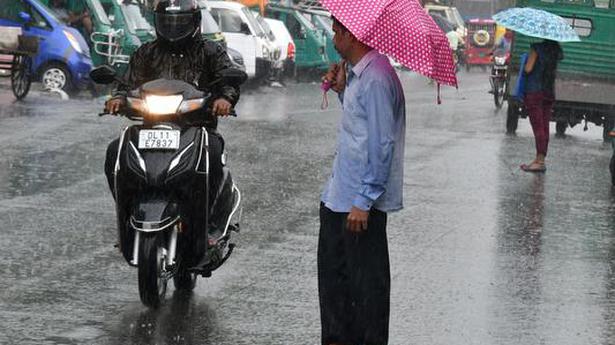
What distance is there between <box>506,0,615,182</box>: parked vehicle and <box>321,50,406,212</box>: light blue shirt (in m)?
16.4

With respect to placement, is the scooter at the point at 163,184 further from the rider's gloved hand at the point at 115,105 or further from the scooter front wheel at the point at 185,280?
the scooter front wheel at the point at 185,280

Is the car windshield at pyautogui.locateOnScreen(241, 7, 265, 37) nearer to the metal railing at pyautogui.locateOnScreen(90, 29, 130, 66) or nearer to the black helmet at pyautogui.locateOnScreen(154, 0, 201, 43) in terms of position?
the metal railing at pyautogui.locateOnScreen(90, 29, 130, 66)

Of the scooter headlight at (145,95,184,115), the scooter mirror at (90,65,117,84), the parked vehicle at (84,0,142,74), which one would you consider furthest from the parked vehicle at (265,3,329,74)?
the scooter headlight at (145,95,184,115)

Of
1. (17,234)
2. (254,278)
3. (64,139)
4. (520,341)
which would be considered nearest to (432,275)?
(254,278)

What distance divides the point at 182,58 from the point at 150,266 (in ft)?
4.56

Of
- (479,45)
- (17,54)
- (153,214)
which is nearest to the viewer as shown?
(153,214)

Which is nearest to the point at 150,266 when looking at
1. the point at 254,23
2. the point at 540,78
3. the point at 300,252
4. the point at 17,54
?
the point at 300,252

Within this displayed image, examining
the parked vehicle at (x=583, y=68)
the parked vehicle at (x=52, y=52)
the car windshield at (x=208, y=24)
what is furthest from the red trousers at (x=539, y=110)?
the car windshield at (x=208, y=24)

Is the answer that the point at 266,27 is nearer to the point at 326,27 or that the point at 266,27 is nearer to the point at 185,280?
the point at 326,27

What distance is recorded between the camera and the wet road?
8102 millimetres

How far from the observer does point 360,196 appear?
668cm

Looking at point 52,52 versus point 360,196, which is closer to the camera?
point 360,196

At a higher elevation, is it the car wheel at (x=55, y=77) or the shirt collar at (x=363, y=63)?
the shirt collar at (x=363, y=63)

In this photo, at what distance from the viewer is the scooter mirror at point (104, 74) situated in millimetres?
8578
